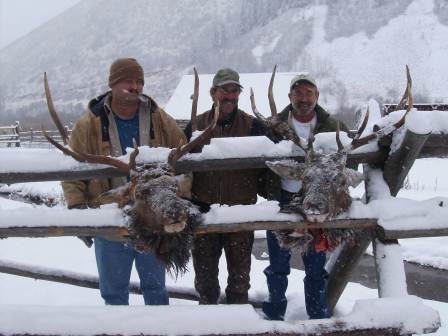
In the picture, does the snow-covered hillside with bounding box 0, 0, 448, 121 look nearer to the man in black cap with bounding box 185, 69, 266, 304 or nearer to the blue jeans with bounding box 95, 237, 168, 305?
the man in black cap with bounding box 185, 69, 266, 304

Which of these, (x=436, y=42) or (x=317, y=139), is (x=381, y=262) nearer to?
(x=317, y=139)

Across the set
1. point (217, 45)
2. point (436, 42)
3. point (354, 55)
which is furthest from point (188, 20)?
point (436, 42)

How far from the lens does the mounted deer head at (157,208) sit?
295 centimetres

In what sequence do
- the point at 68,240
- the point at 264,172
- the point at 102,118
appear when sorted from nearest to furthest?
the point at 102,118 → the point at 264,172 → the point at 68,240

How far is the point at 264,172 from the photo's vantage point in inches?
Answer: 161

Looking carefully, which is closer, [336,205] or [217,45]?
[336,205]

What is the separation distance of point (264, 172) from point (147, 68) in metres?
155

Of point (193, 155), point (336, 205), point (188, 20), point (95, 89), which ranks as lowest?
point (336, 205)

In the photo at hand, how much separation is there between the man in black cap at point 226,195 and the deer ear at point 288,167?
0.71 meters

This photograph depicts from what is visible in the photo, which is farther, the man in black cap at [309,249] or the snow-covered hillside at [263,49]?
the snow-covered hillside at [263,49]

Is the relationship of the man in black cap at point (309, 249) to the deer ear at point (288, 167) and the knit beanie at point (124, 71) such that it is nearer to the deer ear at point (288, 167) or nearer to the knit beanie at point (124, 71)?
the deer ear at point (288, 167)

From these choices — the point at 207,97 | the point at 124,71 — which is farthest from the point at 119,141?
the point at 207,97

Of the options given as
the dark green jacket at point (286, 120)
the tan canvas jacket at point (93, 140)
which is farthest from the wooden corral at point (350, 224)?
the dark green jacket at point (286, 120)

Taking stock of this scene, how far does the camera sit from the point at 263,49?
142m
